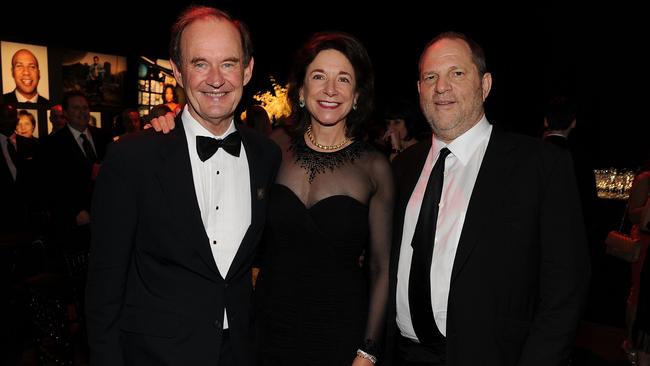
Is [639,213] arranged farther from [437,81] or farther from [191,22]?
[191,22]

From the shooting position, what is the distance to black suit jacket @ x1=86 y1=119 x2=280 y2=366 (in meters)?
1.89

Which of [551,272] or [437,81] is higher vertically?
[437,81]

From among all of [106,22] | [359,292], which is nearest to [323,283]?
[359,292]

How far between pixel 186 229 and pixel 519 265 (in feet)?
4.13

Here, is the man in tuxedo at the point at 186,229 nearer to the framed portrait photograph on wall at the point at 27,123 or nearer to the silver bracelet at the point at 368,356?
the silver bracelet at the point at 368,356

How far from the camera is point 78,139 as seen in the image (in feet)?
20.8

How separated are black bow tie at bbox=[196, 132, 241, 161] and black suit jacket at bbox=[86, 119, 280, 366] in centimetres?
6

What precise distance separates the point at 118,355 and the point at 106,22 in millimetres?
8704

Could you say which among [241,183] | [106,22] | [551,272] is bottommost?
[551,272]

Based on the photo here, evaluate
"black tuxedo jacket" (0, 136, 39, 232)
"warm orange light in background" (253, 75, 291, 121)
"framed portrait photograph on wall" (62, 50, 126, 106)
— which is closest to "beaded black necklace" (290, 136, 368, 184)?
"black tuxedo jacket" (0, 136, 39, 232)

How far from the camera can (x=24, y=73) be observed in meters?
7.82

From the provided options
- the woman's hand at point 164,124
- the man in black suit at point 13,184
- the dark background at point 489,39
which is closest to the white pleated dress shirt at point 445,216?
the woman's hand at point 164,124

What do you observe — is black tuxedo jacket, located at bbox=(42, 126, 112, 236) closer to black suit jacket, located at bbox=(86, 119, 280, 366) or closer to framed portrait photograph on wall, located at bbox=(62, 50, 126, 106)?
framed portrait photograph on wall, located at bbox=(62, 50, 126, 106)

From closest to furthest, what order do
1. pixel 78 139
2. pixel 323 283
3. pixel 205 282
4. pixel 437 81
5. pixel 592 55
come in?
pixel 205 282 < pixel 437 81 < pixel 323 283 < pixel 78 139 < pixel 592 55
